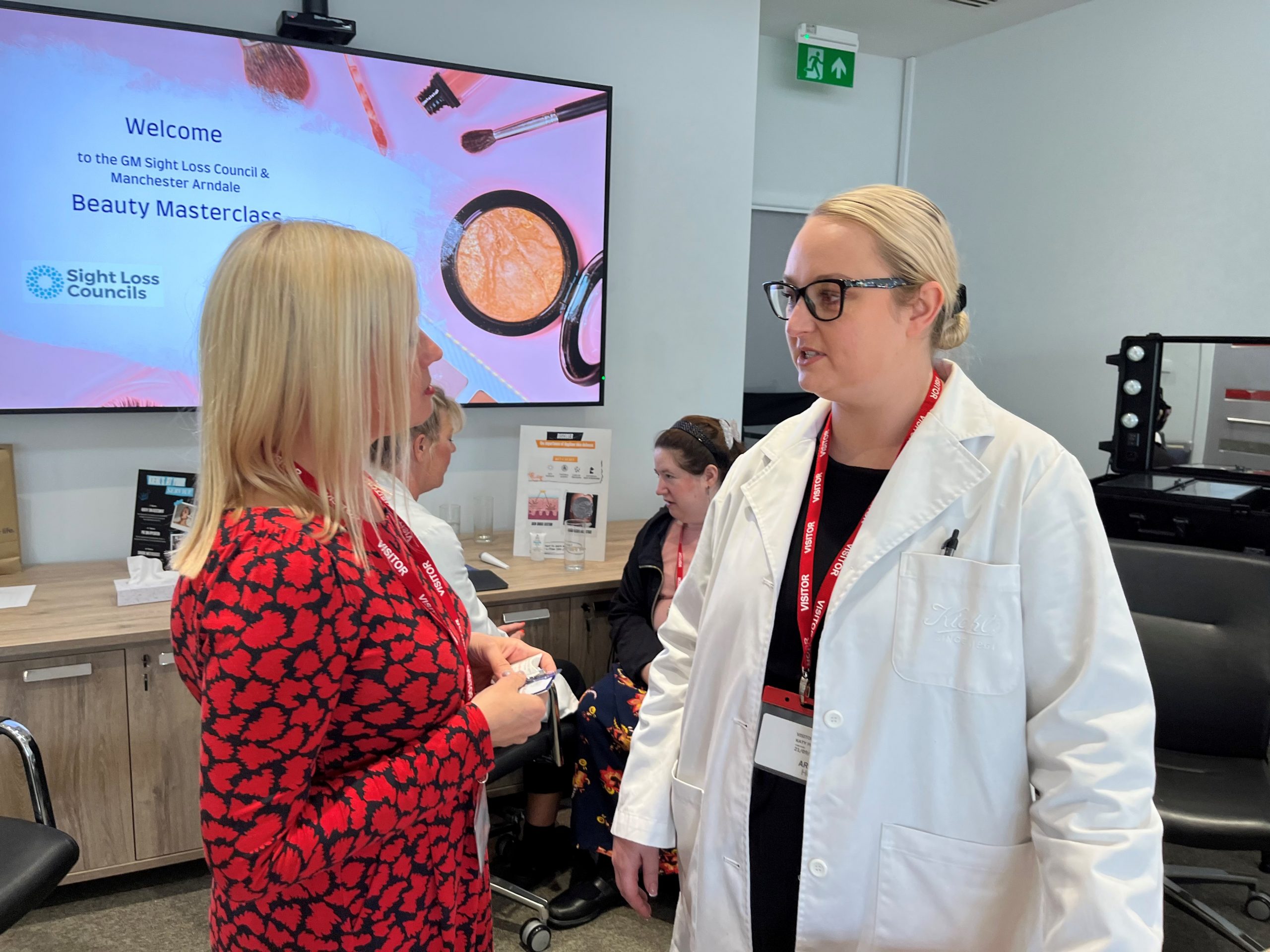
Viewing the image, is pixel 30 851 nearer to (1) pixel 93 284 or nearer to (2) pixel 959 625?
(1) pixel 93 284

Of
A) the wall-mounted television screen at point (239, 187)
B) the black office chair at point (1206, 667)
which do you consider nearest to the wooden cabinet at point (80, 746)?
the wall-mounted television screen at point (239, 187)

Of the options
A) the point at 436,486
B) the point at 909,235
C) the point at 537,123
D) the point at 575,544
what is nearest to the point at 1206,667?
the point at 909,235

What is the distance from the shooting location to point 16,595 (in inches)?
95.5

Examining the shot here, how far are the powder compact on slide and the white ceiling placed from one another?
185 centimetres

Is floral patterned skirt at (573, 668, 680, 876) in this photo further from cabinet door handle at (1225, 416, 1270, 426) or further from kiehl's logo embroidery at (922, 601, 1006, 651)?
cabinet door handle at (1225, 416, 1270, 426)

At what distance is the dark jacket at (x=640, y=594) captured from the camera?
104 inches

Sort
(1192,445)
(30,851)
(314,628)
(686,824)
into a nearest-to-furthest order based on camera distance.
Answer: (314,628) < (686,824) < (30,851) < (1192,445)

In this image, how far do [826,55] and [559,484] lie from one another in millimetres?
2878

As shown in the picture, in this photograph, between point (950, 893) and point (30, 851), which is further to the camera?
point (30, 851)

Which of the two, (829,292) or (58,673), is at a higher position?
(829,292)

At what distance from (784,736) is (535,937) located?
1.35 meters

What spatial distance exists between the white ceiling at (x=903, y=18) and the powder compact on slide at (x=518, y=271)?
1.85 m

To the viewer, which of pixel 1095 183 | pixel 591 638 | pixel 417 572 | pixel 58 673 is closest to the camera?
pixel 417 572

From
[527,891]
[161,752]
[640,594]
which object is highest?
[640,594]
